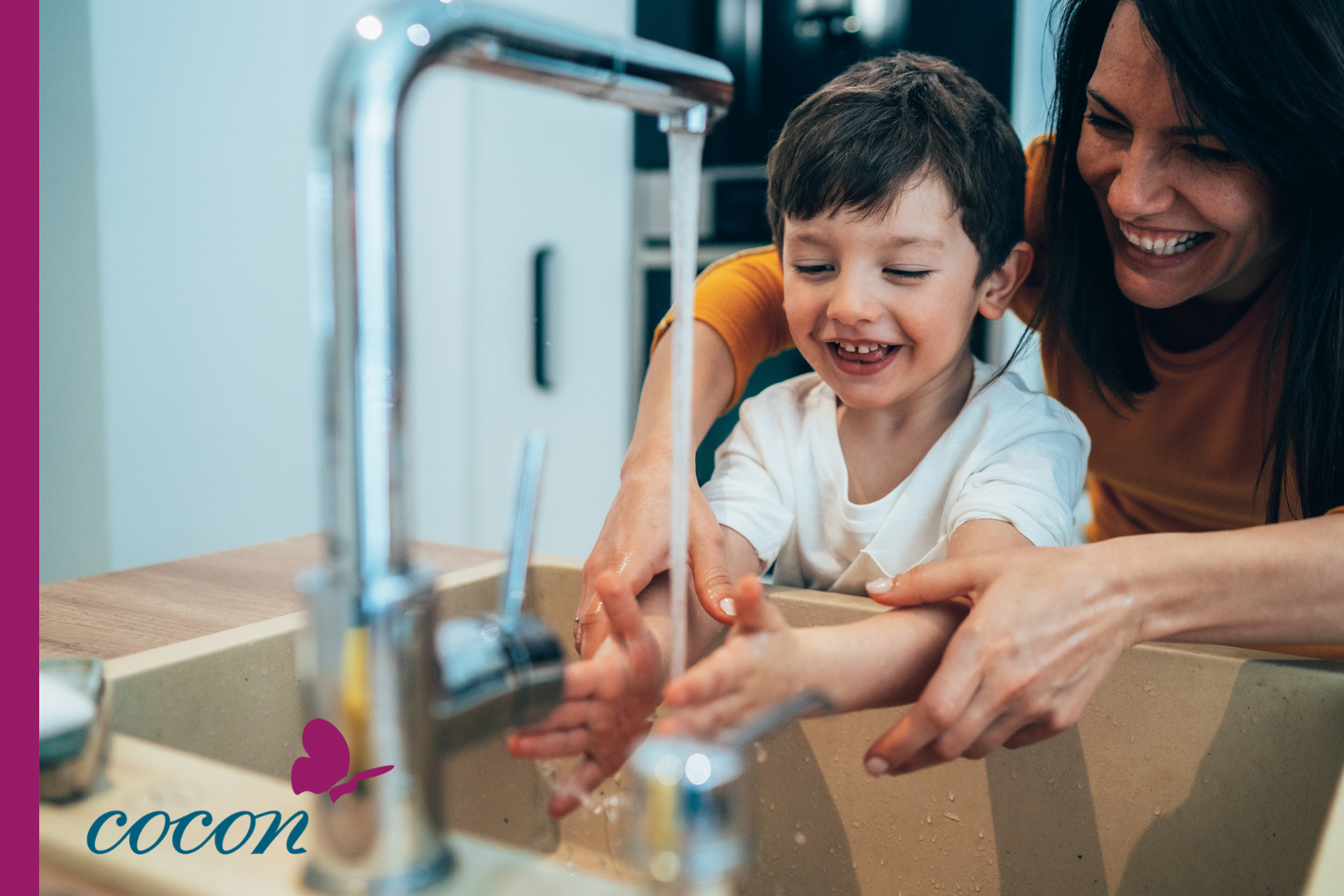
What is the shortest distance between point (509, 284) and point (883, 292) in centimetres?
180

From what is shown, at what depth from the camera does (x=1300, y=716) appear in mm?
654

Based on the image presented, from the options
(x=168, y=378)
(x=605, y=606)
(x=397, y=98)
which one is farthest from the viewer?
(x=168, y=378)

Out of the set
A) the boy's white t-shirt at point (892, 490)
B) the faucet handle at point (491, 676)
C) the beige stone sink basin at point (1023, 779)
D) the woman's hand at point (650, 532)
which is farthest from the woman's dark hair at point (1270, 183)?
the faucet handle at point (491, 676)

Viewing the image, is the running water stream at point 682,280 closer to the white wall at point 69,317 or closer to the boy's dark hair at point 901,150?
the boy's dark hair at point 901,150

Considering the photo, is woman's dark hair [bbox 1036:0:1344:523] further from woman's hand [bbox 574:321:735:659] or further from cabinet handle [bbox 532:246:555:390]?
cabinet handle [bbox 532:246:555:390]

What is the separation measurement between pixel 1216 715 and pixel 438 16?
2.16ft

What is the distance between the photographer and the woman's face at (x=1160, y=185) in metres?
0.78

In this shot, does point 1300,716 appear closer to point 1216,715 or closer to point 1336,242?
point 1216,715

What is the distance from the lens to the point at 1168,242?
0.85 meters

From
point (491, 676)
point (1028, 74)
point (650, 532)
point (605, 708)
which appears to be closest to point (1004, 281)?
point (650, 532)

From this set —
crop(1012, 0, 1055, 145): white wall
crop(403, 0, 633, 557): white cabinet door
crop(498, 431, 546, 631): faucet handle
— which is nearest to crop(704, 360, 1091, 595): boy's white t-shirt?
crop(498, 431, 546, 631): faucet handle

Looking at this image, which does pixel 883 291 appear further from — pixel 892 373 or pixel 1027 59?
pixel 1027 59

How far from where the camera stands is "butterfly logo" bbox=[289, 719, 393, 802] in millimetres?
370

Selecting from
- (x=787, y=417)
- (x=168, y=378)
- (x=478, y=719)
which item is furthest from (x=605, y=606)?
(x=168, y=378)
